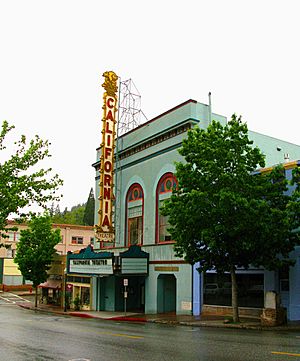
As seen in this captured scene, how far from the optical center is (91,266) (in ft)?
115

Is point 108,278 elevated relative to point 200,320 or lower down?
elevated

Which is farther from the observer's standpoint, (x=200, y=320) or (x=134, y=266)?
(x=134, y=266)

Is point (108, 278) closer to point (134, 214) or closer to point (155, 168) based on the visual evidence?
point (134, 214)

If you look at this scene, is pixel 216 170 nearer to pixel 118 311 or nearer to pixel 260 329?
pixel 260 329

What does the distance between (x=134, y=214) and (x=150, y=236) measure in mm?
3292

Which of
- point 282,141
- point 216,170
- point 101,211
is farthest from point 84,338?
point 282,141

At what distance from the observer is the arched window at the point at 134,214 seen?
3459 centimetres

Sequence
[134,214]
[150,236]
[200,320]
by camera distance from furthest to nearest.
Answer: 1. [134,214]
2. [150,236]
3. [200,320]

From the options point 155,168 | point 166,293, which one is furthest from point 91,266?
point 155,168

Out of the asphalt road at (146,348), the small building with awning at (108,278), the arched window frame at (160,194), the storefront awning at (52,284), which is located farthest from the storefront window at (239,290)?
the storefront awning at (52,284)

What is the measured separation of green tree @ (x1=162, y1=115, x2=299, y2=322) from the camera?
2133 cm

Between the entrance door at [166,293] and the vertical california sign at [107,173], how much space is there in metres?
5.71

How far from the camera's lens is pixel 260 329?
798 inches

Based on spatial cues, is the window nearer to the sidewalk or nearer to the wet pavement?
the sidewalk
